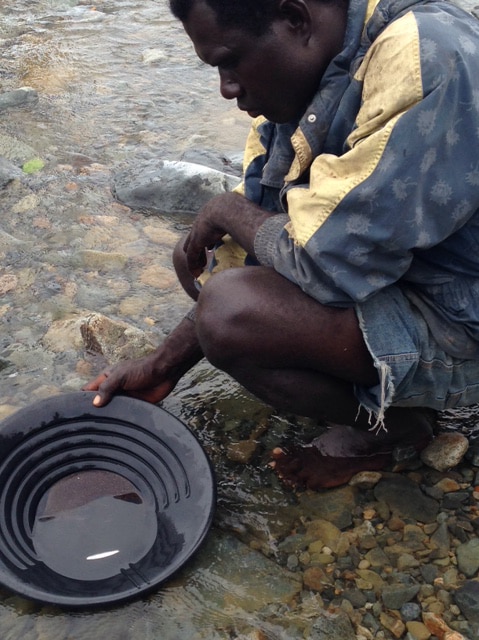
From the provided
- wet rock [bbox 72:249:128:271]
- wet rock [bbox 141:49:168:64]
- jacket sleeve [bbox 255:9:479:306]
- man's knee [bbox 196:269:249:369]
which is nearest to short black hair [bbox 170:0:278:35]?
jacket sleeve [bbox 255:9:479:306]

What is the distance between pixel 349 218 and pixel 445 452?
1014 millimetres

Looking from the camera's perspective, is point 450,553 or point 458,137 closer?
point 458,137

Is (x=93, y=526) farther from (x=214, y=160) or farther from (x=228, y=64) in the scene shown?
(x=214, y=160)

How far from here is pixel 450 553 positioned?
2.28 metres

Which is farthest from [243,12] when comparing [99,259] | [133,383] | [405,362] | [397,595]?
[99,259]

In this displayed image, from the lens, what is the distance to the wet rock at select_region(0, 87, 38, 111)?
5.21 meters

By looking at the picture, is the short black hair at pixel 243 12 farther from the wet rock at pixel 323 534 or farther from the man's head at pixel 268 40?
the wet rock at pixel 323 534

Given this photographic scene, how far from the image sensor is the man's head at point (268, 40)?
1.96 m

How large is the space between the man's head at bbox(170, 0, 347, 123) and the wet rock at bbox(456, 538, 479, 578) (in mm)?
1368

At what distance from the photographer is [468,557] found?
2.25 metres

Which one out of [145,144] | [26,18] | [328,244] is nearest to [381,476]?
[328,244]

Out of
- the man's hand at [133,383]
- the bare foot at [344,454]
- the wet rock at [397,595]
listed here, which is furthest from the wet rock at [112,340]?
the wet rock at [397,595]

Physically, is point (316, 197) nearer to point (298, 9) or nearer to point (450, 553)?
point (298, 9)

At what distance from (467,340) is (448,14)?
842mm
